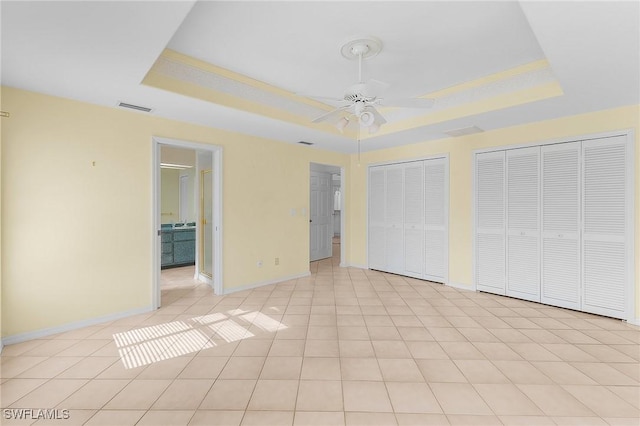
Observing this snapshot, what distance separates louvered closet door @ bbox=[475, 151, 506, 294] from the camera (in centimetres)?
429

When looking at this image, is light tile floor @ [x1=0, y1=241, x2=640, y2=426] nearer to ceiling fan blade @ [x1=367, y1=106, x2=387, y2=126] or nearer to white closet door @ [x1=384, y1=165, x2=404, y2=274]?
white closet door @ [x1=384, y1=165, x2=404, y2=274]

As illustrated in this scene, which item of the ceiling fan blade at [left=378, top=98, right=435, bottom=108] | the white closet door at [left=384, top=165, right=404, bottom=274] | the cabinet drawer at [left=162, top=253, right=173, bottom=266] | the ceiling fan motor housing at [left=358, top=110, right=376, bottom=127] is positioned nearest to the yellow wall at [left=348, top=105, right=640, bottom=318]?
the white closet door at [left=384, top=165, right=404, bottom=274]

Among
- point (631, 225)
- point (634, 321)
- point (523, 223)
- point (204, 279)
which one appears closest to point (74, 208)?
point (204, 279)

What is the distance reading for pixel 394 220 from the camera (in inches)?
220

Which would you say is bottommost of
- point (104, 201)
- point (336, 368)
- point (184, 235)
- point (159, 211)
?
point (336, 368)

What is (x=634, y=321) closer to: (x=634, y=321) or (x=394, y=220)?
(x=634, y=321)

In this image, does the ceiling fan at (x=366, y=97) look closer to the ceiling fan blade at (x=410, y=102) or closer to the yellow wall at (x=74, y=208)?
the ceiling fan blade at (x=410, y=102)

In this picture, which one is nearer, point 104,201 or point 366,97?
point 366,97

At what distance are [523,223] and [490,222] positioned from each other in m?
0.42

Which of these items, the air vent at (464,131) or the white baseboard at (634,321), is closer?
the white baseboard at (634,321)

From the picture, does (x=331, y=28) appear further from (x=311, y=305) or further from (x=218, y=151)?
(x=311, y=305)

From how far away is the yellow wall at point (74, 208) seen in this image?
9.09ft

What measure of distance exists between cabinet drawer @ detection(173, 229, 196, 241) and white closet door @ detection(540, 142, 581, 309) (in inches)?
251

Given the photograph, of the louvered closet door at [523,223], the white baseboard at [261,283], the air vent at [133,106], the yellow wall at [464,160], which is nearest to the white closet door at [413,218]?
the yellow wall at [464,160]
